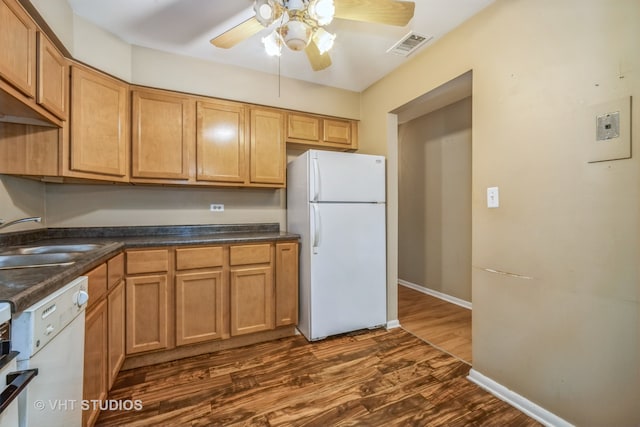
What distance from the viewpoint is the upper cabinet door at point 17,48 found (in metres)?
1.22

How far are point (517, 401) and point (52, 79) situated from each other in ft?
11.2

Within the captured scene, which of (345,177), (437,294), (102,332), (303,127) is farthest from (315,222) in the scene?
(437,294)

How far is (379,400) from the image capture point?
64.1 inches

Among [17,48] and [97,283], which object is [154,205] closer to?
[97,283]

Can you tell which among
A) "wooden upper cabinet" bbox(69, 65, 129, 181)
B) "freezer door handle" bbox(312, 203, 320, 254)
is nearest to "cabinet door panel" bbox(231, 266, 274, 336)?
"freezer door handle" bbox(312, 203, 320, 254)

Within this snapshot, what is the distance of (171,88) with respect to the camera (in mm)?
2291

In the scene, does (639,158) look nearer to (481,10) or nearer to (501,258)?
(501,258)

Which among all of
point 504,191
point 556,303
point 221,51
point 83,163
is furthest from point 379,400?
point 221,51

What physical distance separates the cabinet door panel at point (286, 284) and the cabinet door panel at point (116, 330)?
1124 millimetres

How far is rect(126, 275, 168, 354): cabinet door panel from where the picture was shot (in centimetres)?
191

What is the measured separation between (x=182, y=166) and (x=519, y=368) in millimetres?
2828

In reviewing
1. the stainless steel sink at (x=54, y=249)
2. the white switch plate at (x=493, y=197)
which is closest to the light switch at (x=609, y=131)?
the white switch plate at (x=493, y=197)

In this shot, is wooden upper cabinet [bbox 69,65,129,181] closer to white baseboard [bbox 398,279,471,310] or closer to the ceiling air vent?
the ceiling air vent

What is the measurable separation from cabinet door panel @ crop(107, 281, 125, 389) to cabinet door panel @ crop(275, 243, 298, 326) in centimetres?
112
